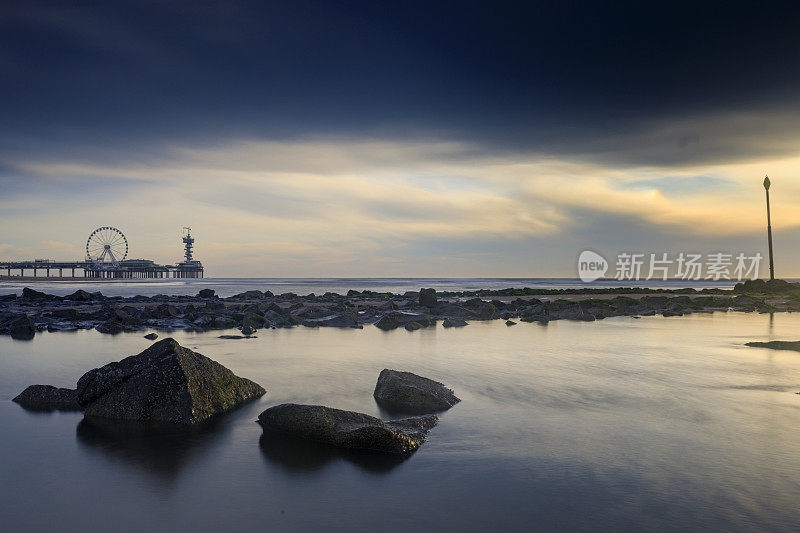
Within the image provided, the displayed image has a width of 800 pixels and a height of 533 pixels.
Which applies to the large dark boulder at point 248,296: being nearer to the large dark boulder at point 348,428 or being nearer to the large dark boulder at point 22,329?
the large dark boulder at point 22,329

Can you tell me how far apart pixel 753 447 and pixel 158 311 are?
24.5 m

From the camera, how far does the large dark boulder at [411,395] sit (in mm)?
8695

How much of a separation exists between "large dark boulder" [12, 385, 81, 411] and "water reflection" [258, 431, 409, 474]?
414 cm

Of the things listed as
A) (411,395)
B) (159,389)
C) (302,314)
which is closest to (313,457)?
(411,395)

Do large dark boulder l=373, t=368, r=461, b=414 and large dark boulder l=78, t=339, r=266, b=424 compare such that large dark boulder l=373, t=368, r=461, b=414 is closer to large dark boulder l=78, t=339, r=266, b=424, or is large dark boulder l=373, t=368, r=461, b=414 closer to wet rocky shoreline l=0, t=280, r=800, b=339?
large dark boulder l=78, t=339, r=266, b=424

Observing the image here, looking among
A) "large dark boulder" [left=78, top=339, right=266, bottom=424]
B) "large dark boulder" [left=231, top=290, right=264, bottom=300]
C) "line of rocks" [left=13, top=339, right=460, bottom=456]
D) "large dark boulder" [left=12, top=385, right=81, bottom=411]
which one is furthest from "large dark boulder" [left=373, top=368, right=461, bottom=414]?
"large dark boulder" [left=231, top=290, right=264, bottom=300]

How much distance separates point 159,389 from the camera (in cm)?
791

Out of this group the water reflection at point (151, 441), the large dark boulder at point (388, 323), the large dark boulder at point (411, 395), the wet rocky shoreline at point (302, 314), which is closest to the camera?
the water reflection at point (151, 441)

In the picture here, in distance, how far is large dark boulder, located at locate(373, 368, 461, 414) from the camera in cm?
870

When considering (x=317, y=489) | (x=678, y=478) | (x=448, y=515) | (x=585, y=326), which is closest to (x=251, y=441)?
(x=317, y=489)

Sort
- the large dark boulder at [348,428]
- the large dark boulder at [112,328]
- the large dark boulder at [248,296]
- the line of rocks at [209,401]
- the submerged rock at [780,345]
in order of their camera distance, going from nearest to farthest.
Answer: the large dark boulder at [348,428] < the line of rocks at [209,401] < the submerged rock at [780,345] < the large dark boulder at [112,328] < the large dark boulder at [248,296]

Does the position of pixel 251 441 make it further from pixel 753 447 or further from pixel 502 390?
pixel 753 447

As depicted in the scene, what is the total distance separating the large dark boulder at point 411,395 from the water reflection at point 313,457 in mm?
2272

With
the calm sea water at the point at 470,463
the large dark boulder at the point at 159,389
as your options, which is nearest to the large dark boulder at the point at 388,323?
the calm sea water at the point at 470,463
